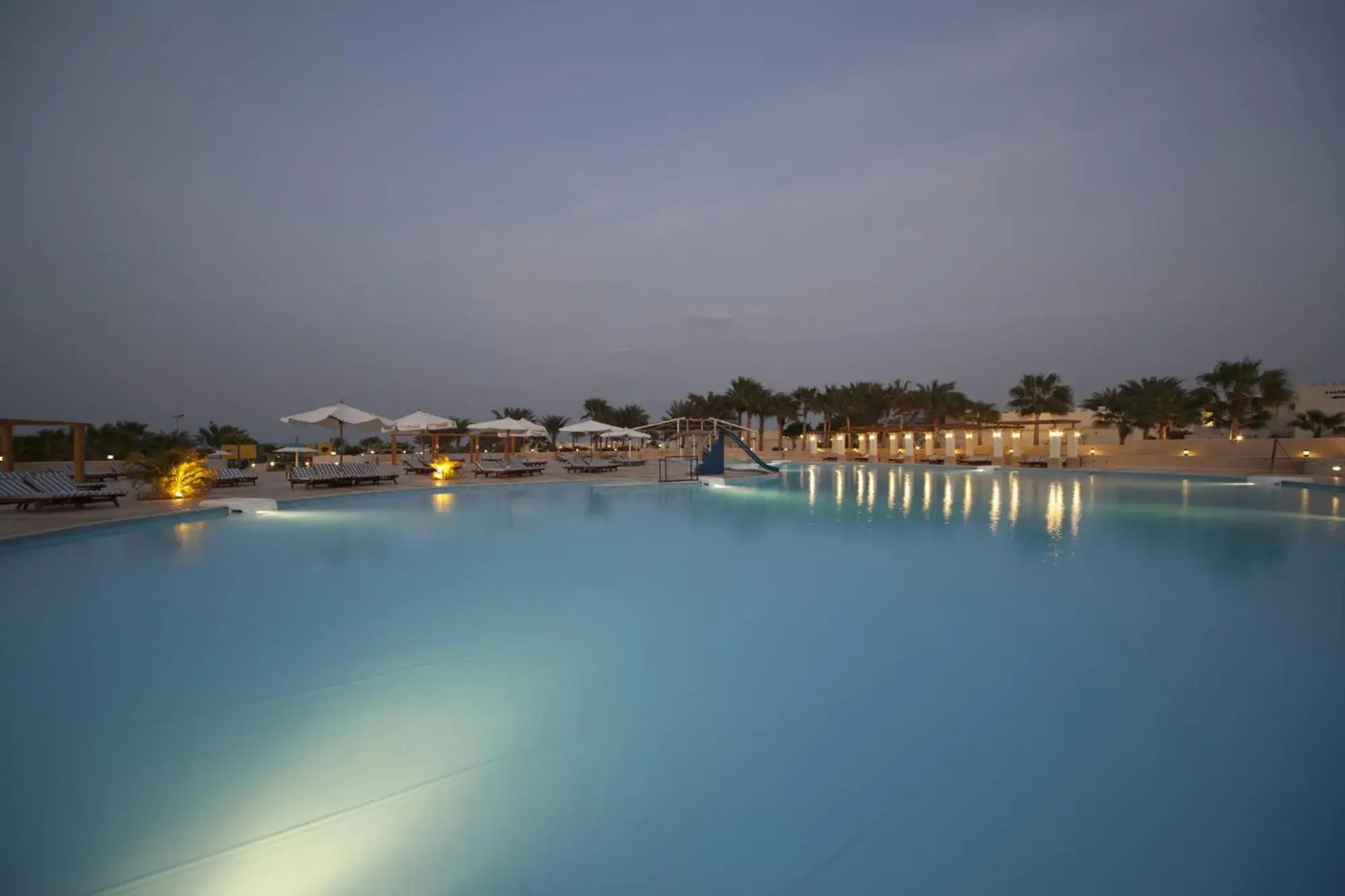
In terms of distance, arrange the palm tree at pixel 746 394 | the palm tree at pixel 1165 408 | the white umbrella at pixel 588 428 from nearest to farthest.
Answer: the white umbrella at pixel 588 428 → the palm tree at pixel 1165 408 → the palm tree at pixel 746 394

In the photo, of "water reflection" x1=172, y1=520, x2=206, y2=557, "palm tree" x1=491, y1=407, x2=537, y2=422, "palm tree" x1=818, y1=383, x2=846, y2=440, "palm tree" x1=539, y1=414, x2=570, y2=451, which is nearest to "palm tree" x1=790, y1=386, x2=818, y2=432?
"palm tree" x1=818, y1=383, x2=846, y2=440

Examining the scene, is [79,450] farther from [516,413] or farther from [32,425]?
[516,413]

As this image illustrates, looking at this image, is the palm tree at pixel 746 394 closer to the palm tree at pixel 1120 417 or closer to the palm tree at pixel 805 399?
the palm tree at pixel 805 399

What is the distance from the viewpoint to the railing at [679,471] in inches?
749

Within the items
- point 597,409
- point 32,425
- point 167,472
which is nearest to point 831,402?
point 597,409

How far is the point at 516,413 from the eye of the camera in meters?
44.4

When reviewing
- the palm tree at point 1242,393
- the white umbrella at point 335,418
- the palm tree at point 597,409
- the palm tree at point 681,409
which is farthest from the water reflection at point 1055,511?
the palm tree at point 597,409

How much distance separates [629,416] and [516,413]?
872 centimetres

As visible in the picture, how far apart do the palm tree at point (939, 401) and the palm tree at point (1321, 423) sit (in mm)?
17589

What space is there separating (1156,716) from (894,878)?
2.12 meters

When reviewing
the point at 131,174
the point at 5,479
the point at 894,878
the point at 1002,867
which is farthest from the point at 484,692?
the point at 131,174

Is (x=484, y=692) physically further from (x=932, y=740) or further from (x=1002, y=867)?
(x=1002, y=867)

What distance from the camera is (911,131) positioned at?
2955cm

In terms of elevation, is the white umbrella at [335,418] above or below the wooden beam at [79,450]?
above
